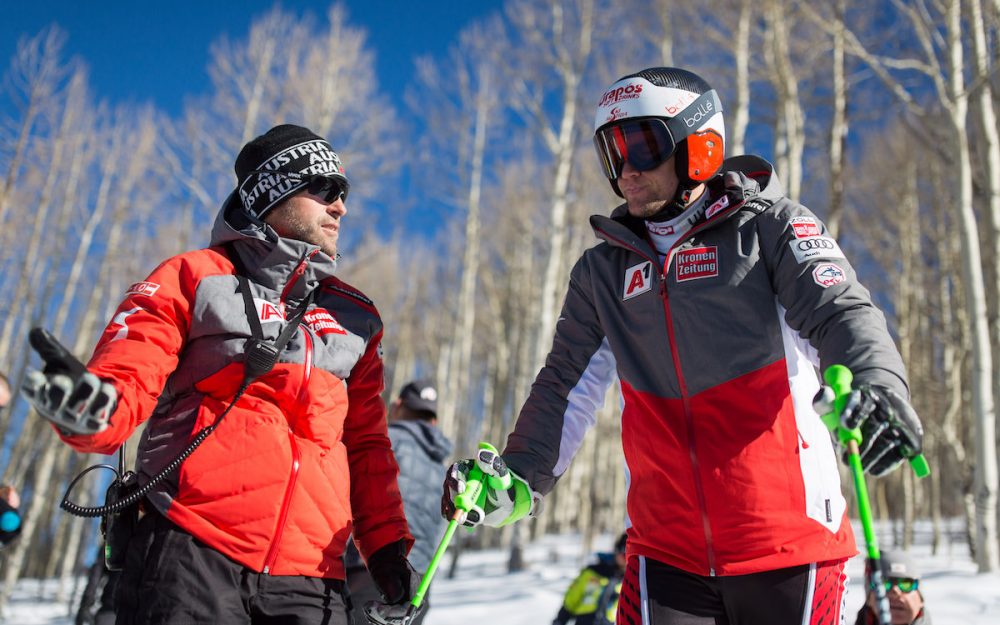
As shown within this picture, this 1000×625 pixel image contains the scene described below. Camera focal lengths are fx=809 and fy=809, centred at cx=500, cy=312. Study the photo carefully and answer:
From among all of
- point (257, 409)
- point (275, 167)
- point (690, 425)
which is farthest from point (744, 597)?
point (275, 167)

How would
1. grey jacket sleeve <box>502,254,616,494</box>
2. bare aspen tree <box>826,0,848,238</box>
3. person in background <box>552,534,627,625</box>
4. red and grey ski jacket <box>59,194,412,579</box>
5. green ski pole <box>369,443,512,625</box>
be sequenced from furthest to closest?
1. bare aspen tree <box>826,0,848,238</box>
2. person in background <box>552,534,627,625</box>
3. grey jacket sleeve <box>502,254,616,494</box>
4. green ski pole <box>369,443,512,625</box>
5. red and grey ski jacket <box>59,194,412,579</box>

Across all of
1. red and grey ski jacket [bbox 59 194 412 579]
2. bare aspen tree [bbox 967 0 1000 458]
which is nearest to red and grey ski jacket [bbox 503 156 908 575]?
red and grey ski jacket [bbox 59 194 412 579]

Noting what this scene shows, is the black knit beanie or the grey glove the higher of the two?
the black knit beanie

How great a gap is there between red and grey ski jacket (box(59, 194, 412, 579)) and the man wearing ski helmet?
34 cm

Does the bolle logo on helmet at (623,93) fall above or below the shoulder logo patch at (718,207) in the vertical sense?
above

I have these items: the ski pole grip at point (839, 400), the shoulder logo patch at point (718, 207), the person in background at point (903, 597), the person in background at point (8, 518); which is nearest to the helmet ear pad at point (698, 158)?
the shoulder logo patch at point (718, 207)

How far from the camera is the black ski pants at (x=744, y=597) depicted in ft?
6.52

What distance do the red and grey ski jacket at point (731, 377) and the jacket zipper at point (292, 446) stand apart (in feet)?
2.07

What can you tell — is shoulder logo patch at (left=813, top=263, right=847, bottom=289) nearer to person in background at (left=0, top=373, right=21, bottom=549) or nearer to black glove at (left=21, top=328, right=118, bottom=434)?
black glove at (left=21, top=328, right=118, bottom=434)

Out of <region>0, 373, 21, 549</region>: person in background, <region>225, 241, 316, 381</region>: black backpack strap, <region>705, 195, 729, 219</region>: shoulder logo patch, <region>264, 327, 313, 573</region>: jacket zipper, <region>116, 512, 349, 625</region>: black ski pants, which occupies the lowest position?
<region>116, 512, 349, 625</region>: black ski pants

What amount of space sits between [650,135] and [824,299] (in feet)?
2.55

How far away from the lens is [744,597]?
2.03 meters

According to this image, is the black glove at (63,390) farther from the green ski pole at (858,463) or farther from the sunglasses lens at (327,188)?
the green ski pole at (858,463)

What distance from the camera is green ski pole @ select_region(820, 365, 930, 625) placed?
1.57 m
